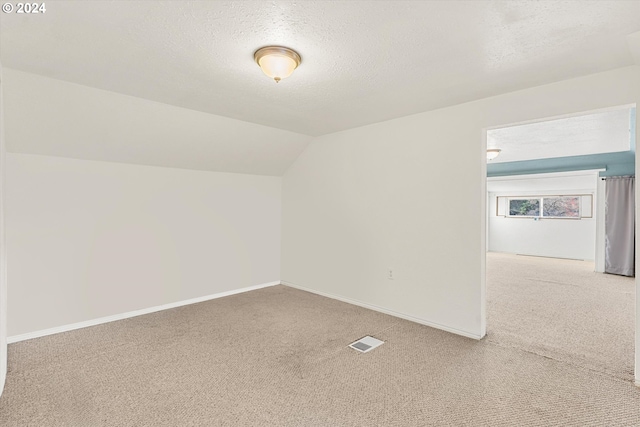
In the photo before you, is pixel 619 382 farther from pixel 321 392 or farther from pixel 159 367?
pixel 159 367

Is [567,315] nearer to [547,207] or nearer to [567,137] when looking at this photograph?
[567,137]

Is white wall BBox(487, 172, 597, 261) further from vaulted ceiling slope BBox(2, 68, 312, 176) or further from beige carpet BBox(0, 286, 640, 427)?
vaulted ceiling slope BBox(2, 68, 312, 176)

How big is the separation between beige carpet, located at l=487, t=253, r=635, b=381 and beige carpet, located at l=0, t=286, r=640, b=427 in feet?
0.90

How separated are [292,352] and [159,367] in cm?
104

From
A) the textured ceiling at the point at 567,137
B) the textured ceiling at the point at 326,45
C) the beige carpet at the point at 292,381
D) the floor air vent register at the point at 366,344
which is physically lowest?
the beige carpet at the point at 292,381

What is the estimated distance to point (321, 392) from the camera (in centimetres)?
219

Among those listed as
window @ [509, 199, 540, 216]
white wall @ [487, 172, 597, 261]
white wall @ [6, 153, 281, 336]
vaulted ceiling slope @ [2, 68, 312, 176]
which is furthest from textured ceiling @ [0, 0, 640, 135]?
window @ [509, 199, 540, 216]

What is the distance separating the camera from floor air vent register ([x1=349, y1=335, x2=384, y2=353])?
2.83 metres

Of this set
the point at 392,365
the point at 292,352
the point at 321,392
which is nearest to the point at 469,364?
the point at 392,365

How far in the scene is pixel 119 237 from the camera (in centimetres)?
366

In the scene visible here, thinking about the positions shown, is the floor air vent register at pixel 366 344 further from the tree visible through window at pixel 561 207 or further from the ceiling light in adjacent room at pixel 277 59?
the tree visible through window at pixel 561 207

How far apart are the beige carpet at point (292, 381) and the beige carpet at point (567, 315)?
0.27 metres

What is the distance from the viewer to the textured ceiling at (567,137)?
12.1 feet

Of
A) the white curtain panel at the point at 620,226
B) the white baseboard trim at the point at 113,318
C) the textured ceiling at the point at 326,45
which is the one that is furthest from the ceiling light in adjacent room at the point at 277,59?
the white curtain panel at the point at 620,226
